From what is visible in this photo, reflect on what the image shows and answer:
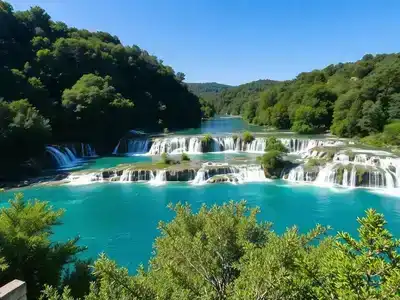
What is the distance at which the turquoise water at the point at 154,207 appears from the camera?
1443 cm

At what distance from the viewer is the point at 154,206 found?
60.3 feet

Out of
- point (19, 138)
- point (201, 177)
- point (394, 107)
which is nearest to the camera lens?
point (201, 177)

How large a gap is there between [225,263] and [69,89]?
4124 cm

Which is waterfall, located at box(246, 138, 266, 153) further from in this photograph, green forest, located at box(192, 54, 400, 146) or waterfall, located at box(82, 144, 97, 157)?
waterfall, located at box(82, 144, 97, 157)

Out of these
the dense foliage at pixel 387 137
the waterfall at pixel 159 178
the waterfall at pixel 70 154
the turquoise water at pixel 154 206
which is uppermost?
the dense foliage at pixel 387 137

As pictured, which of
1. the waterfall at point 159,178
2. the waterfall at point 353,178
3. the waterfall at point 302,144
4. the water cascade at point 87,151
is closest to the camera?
the waterfall at point 353,178

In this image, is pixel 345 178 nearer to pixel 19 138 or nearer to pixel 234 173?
pixel 234 173

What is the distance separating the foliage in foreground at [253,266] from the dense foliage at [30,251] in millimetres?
2758

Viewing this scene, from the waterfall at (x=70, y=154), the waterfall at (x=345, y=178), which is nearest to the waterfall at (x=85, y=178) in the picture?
the waterfall at (x=70, y=154)

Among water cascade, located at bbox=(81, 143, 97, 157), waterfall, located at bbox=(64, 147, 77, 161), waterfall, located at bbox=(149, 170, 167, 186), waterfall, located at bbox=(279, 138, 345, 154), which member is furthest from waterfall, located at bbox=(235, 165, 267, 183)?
water cascade, located at bbox=(81, 143, 97, 157)

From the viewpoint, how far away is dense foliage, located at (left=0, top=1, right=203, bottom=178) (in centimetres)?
2775

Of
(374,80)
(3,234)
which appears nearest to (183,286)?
(3,234)

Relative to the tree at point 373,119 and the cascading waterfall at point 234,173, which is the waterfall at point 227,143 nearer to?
the cascading waterfall at point 234,173

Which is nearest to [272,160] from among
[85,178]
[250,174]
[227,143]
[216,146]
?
[250,174]
